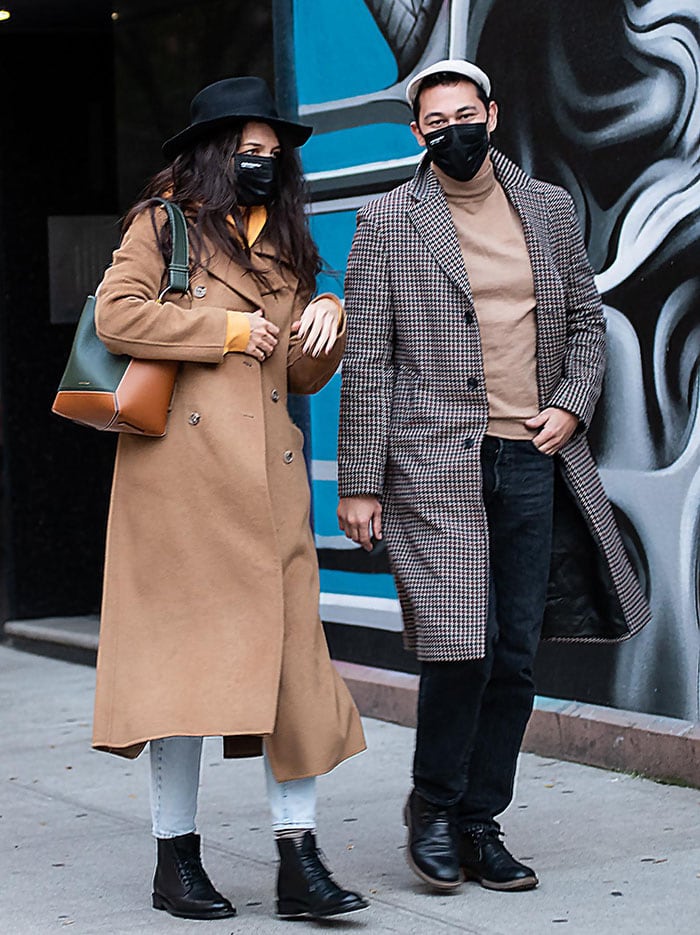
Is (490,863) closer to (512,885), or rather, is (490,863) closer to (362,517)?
(512,885)

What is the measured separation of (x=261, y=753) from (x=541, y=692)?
6.55 ft

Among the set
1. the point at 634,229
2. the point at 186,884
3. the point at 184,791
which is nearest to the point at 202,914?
the point at 186,884

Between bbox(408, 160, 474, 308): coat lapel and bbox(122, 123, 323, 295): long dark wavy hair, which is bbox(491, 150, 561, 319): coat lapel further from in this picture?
bbox(122, 123, 323, 295): long dark wavy hair

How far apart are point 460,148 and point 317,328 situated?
1.80 feet

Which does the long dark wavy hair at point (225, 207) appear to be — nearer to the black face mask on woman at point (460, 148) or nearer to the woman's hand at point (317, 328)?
the woman's hand at point (317, 328)

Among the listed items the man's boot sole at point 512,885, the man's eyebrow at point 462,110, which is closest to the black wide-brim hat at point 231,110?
the man's eyebrow at point 462,110

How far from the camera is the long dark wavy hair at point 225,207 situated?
3.90 meters

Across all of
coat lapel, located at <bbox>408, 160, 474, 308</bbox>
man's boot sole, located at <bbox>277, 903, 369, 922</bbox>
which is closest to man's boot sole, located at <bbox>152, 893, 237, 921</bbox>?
man's boot sole, located at <bbox>277, 903, 369, 922</bbox>

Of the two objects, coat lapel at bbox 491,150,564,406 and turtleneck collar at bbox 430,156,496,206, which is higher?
turtleneck collar at bbox 430,156,496,206

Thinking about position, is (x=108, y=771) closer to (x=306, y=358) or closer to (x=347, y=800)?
(x=347, y=800)

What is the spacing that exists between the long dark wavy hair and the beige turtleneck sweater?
36 centimetres

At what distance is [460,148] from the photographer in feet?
13.0

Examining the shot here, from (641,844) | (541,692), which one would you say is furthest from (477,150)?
(541,692)

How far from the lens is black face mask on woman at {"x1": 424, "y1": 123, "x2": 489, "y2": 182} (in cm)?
397
